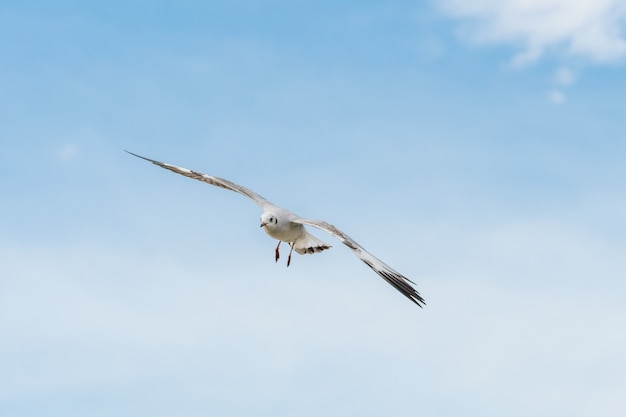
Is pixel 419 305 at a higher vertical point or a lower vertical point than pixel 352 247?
lower

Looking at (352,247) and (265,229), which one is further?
(265,229)

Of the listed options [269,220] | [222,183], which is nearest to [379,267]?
[269,220]

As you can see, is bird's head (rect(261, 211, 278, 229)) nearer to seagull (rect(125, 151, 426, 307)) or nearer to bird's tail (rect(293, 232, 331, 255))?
seagull (rect(125, 151, 426, 307))

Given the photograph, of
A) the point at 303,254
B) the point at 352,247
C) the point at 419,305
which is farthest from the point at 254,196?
the point at 419,305

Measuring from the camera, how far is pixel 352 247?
2116cm

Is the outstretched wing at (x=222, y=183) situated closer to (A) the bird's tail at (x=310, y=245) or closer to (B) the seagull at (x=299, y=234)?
(B) the seagull at (x=299, y=234)

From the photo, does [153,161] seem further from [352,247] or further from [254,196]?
[352,247]

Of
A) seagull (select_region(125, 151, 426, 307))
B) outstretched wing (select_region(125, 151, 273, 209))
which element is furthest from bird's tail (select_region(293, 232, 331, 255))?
outstretched wing (select_region(125, 151, 273, 209))

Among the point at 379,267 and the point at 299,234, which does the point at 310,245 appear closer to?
the point at 299,234

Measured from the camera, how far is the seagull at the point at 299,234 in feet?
67.8

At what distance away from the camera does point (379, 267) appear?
20875 millimetres

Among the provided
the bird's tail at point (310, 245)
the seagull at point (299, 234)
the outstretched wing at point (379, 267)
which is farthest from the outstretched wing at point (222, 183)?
the outstretched wing at point (379, 267)

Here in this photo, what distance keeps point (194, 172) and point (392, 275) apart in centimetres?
862

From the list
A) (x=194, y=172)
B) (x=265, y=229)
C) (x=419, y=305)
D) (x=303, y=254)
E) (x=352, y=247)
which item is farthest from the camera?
(x=194, y=172)
